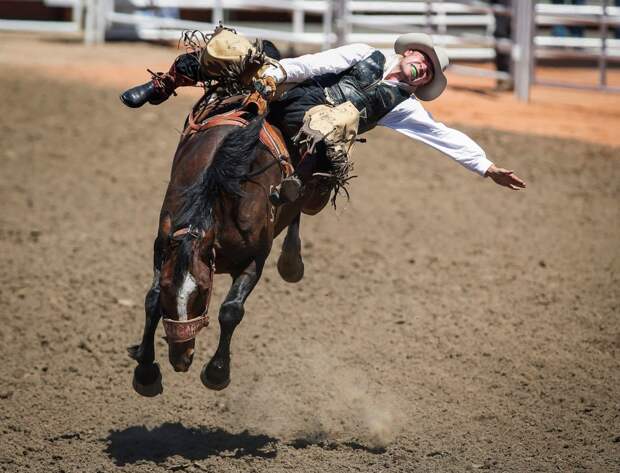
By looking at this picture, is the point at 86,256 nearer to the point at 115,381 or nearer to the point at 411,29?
the point at 115,381

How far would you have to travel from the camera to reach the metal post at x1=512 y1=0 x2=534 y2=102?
1170 cm

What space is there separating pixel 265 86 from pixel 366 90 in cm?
66

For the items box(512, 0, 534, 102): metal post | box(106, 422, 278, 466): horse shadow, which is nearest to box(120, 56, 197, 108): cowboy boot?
box(106, 422, 278, 466): horse shadow

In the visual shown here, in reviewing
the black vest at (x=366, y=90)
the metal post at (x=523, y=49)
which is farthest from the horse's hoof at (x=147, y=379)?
the metal post at (x=523, y=49)

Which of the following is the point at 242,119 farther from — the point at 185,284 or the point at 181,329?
the point at 181,329

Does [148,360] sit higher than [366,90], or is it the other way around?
[366,90]

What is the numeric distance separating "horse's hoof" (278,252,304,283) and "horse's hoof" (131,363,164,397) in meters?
1.15

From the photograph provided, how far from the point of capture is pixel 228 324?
13.5 feet

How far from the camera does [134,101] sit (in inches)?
170

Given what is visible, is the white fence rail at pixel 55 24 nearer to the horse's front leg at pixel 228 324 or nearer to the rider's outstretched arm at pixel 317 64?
the rider's outstretched arm at pixel 317 64

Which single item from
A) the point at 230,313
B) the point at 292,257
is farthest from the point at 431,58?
the point at 230,313

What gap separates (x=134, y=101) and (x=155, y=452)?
63.8 inches

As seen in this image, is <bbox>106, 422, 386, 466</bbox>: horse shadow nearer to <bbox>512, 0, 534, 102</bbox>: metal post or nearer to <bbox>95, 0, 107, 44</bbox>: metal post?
<bbox>512, 0, 534, 102</bbox>: metal post

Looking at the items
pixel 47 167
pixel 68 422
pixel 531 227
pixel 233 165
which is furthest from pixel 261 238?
pixel 47 167
